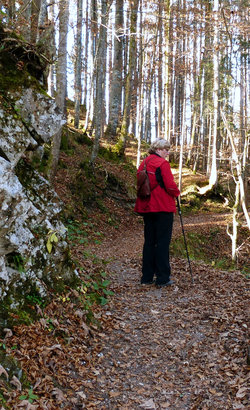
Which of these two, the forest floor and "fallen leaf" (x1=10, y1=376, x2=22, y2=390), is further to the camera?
the forest floor

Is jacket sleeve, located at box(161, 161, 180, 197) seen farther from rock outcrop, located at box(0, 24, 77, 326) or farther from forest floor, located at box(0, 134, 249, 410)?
rock outcrop, located at box(0, 24, 77, 326)

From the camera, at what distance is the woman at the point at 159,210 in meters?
5.51

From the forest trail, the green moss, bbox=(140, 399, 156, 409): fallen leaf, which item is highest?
the green moss

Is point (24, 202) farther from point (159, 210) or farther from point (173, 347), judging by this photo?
point (159, 210)

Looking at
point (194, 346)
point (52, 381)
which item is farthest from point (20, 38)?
point (194, 346)

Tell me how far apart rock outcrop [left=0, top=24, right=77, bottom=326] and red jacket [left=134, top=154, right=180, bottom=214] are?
1644 millimetres

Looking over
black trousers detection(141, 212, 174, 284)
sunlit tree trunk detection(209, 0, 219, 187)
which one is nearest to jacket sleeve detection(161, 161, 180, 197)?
black trousers detection(141, 212, 174, 284)

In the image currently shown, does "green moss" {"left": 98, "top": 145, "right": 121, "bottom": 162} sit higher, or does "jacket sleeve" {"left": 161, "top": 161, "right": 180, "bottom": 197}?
"green moss" {"left": 98, "top": 145, "right": 121, "bottom": 162}

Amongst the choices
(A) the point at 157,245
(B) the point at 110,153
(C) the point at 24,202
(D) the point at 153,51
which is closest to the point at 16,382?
(C) the point at 24,202

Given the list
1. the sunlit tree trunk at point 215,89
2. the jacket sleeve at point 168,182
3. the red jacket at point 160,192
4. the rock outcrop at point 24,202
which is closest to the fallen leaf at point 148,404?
the rock outcrop at point 24,202

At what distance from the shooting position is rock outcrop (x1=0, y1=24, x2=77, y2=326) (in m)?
3.18

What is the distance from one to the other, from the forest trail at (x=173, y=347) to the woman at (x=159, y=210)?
497 mm

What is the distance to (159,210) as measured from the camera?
547 centimetres

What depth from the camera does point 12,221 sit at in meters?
3.11
